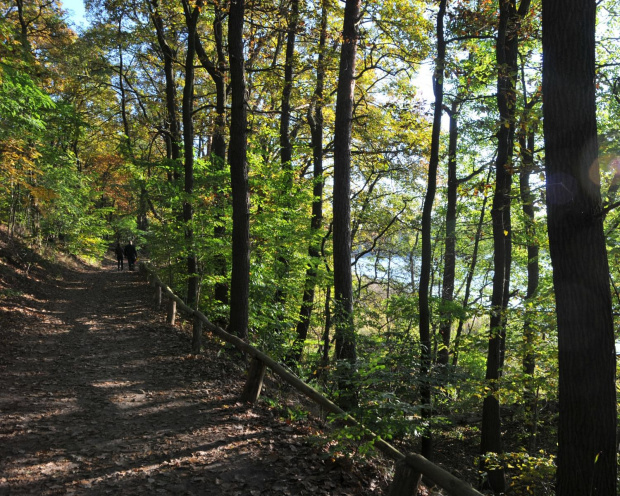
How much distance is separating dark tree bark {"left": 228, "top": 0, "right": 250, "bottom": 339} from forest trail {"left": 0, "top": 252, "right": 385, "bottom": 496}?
1087mm

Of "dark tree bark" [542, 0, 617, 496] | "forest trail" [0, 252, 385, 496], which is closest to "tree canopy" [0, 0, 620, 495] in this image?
"dark tree bark" [542, 0, 617, 496]

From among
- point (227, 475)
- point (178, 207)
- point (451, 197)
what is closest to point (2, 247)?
point (178, 207)

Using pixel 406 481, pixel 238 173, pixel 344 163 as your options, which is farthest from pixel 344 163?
pixel 406 481

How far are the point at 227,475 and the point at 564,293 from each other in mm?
3672

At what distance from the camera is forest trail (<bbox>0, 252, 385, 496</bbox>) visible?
13.1ft

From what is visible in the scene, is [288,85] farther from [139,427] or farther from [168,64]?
[139,427]

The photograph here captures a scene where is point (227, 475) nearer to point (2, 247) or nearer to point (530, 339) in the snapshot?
point (530, 339)

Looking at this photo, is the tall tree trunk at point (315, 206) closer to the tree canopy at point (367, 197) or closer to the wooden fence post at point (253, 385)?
the tree canopy at point (367, 197)

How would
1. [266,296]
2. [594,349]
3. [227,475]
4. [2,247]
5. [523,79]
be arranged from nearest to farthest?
1. [594,349]
2. [227,475]
3. [266,296]
4. [523,79]
5. [2,247]

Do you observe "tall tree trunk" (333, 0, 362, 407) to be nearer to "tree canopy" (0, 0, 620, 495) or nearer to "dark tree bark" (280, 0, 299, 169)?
"tree canopy" (0, 0, 620, 495)

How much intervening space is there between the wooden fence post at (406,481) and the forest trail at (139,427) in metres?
0.81

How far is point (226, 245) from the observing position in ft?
34.8

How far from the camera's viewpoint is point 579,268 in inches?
139

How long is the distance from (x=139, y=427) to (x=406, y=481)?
3505 millimetres
